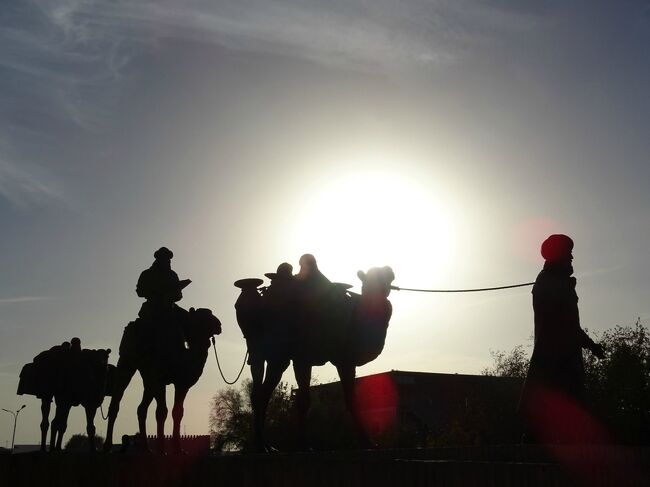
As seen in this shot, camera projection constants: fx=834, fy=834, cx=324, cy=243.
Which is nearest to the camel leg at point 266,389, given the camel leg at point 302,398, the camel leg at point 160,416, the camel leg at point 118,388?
the camel leg at point 302,398

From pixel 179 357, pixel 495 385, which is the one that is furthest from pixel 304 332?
pixel 495 385

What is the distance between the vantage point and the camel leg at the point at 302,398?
11.1 metres

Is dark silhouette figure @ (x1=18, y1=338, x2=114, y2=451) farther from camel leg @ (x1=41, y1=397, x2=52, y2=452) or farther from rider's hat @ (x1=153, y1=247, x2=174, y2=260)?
rider's hat @ (x1=153, y1=247, x2=174, y2=260)

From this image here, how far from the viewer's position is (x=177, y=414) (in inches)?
492

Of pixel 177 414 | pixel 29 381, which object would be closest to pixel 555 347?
pixel 177 414

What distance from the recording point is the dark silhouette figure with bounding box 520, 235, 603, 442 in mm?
10039

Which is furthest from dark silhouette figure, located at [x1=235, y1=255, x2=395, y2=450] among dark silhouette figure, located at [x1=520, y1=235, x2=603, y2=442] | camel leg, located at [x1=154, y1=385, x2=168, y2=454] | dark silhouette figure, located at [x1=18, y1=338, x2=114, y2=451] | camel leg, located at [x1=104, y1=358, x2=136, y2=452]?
dark silhouette figure, located at [x1=18, y1=338, x2=114, y2=451]

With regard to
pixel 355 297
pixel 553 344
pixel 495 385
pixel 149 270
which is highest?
pixel 495 385

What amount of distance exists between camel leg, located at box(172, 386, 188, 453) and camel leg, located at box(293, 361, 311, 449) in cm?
193

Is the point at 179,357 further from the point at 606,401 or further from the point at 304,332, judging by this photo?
the point at 606,401

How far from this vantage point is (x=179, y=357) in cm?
1268

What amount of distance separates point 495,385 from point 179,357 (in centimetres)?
4201

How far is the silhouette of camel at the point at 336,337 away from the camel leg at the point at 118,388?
2.63 meters

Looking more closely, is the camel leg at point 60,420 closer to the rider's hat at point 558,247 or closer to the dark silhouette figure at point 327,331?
the dark silhouette figure at point 327,331
